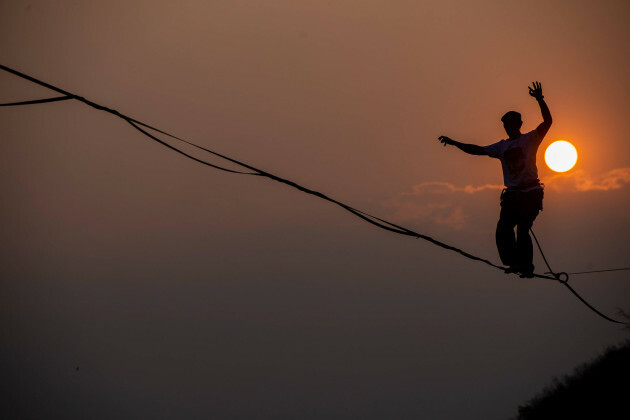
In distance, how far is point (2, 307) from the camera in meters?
140

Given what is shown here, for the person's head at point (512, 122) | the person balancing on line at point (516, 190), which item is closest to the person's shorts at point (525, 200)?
the person balancing on line at point (516, 190)

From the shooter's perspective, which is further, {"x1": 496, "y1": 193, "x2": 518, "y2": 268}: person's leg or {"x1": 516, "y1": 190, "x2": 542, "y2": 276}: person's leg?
{"x1": 496, "y1": 193, "x2": 518, "y2": 268}: person's leg

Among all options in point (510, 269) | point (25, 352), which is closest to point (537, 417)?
point (510, 269)

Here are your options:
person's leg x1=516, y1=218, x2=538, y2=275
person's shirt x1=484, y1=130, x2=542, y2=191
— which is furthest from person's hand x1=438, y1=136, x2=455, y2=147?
person's leg x1=516, y1=218, x2=538, y2=275

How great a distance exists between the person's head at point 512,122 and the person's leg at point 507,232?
0.86 metres

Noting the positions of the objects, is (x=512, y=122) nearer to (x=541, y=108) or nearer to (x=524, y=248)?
(x=541, y=108)

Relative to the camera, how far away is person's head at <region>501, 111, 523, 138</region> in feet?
25.2

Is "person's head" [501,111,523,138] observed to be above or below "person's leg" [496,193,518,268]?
above

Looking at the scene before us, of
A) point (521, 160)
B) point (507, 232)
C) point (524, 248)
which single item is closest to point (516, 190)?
point (521, 160)

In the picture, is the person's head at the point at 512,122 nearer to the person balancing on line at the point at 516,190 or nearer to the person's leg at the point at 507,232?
the person balancing on line at the point at 516,190

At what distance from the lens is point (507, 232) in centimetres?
780

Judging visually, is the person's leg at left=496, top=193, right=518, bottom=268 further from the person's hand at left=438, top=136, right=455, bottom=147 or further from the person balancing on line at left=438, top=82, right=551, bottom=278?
the person's hand at left=438, top=136, right=455, bottom=147

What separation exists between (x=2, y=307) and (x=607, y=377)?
14370 cm

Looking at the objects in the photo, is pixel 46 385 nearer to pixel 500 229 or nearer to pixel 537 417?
pixel 537 417
